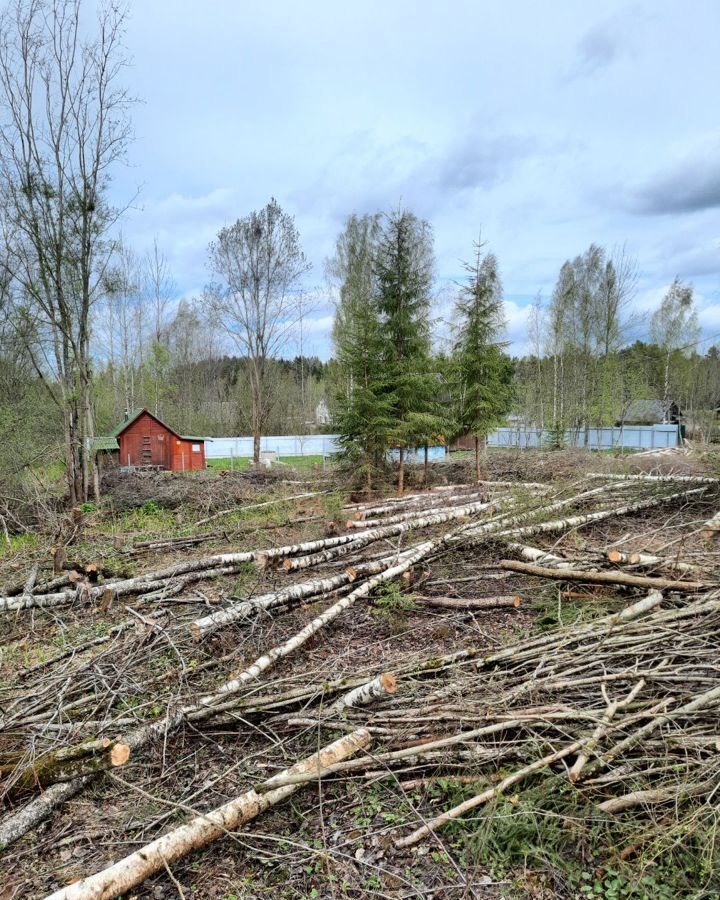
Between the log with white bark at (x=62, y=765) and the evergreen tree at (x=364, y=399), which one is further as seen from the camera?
the evergreen tree at (x=364, y=399)

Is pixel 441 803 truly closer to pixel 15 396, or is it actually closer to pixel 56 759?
pixel 56 759

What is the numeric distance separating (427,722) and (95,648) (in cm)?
339

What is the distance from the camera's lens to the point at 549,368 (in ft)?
105

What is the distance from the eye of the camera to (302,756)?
341 cm

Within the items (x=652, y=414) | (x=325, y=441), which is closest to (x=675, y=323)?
(x=652, y=414)

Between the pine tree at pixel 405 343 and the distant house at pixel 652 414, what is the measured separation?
85.1 feet

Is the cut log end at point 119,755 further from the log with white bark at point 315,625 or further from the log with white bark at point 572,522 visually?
the log with white bark at point 572,522

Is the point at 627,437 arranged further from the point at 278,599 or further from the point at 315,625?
the point at 315,625

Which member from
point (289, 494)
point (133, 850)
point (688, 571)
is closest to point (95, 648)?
point (133, 850)

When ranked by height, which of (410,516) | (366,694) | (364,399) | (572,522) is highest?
(364,399)

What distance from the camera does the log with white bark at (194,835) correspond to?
247cm

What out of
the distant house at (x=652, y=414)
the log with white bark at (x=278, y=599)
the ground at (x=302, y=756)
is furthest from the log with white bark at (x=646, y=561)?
the distant house at (x=652, y=414)

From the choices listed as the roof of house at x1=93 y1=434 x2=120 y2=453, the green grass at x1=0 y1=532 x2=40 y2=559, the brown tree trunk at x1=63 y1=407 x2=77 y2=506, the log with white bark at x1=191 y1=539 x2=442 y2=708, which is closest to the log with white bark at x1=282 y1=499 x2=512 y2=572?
the log with white bark at x1=191 y1=539 x2=442 y2=708

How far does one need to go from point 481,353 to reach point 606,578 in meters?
8.44
